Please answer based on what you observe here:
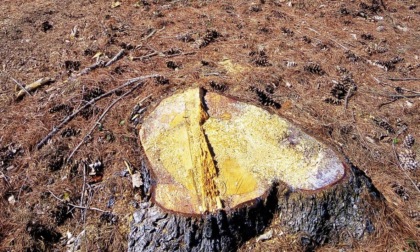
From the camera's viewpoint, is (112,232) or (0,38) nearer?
(112,232)

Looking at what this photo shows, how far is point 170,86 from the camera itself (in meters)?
4.10

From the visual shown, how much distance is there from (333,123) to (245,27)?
2.57 meters

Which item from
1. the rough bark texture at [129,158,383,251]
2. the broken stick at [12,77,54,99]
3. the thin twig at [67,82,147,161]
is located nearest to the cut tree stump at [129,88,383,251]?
the rough bark texture at [129,158,383,251]

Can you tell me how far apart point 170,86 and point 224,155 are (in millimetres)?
1667

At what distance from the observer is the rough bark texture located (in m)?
2.49

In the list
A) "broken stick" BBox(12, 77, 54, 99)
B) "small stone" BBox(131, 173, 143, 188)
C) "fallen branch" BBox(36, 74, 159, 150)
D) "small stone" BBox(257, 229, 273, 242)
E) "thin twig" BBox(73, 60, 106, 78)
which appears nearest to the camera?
"small stone" BBox(257, 229, 273, 242)

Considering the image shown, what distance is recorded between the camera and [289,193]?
2.61 m

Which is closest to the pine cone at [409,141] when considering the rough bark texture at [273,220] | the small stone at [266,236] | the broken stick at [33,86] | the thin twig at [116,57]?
the rough bark texture at [273,220]

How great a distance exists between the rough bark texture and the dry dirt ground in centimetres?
14

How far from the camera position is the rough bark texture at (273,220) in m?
2.49

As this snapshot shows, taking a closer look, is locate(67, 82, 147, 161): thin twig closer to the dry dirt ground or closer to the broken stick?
the dry dirt ground

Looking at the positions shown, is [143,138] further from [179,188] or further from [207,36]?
[207,36]

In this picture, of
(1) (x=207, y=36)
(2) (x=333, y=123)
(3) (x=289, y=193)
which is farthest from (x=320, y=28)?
(3) (x=289, y=193)

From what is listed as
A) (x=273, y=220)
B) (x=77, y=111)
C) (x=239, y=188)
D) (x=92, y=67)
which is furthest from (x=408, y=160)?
(x=92, y=67)
